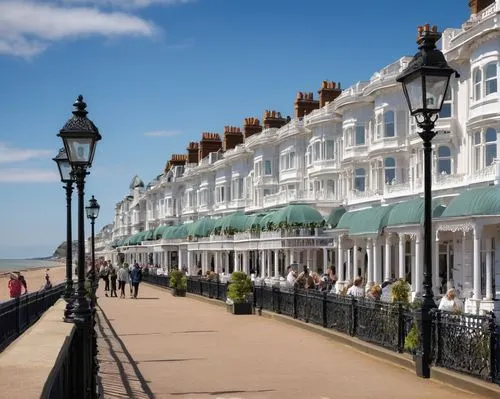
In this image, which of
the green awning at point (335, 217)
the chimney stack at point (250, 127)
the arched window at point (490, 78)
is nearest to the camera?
the arched window at point (490, 78)

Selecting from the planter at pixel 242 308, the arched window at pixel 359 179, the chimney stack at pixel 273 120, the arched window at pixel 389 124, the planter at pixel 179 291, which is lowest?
the planter at pixel 179 291

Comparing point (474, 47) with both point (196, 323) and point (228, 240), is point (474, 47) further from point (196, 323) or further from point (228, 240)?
point (228, 240)

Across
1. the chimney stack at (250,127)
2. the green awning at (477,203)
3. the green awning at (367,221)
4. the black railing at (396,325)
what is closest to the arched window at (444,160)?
the green awning at (367,221)

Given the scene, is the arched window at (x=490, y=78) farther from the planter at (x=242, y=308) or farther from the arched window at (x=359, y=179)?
the arched window at (x=359, y=179)

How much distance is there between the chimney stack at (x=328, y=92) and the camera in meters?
52.8

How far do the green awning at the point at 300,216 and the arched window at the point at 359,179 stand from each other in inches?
118

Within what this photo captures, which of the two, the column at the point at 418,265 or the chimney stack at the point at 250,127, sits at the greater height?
the chimney stack at the point at 250,127

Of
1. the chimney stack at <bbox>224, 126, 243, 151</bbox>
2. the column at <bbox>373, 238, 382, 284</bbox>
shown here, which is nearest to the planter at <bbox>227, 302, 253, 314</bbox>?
the column at <bbox>373, 238, 382, 284</bbox>

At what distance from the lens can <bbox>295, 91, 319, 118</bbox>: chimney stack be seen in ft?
185

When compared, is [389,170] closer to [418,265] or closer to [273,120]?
[418,265]

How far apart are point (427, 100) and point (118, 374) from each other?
6.77 metres

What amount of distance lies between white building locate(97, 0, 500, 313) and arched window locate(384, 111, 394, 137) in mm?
63

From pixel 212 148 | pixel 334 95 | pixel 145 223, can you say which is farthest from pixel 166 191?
pixel 334 95

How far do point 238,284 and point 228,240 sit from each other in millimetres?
30290
